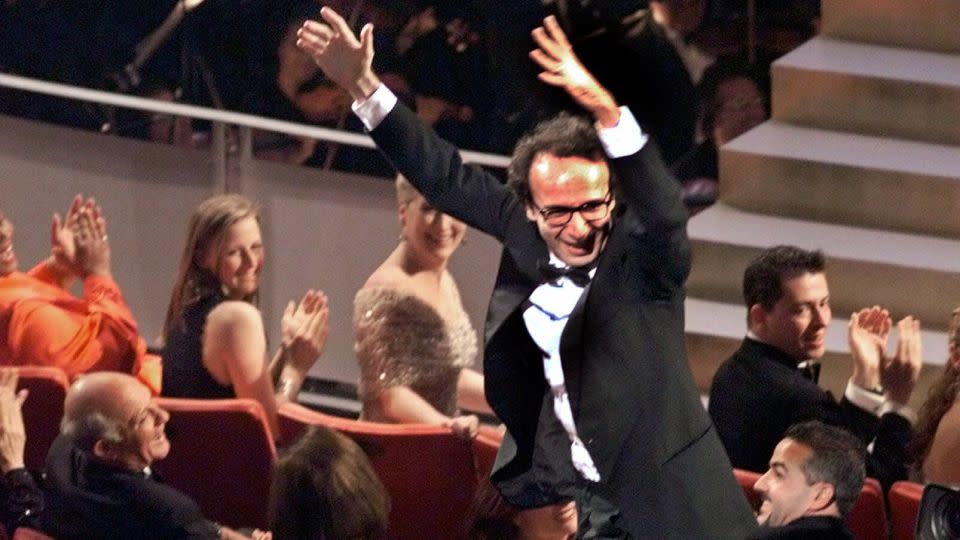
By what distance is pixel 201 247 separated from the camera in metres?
5.18

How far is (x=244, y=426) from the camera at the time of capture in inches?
179

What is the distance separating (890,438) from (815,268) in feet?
1.33

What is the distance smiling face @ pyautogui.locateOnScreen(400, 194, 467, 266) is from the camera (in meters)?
5.14

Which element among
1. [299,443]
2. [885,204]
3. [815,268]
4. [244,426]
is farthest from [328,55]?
[885,204]

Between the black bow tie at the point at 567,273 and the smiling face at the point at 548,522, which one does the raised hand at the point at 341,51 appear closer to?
the black bow tie at the point at 567,273

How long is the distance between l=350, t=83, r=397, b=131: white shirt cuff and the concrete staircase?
2601 millimetres

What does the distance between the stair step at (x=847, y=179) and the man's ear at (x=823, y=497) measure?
2496 millimetres

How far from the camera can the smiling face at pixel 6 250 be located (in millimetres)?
5484

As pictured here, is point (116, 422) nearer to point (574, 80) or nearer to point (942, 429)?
point (574, 80)

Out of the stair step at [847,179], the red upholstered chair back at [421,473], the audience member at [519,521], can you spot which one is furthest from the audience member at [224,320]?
the stair step at [847,179]

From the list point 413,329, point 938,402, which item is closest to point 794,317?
point 938,402

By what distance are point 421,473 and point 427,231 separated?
81cm

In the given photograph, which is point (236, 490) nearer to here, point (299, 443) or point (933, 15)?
point (299, 443)

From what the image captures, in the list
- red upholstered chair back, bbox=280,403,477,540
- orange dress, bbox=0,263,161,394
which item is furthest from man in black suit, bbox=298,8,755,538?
orange dress, bbox=0,263,161,394
